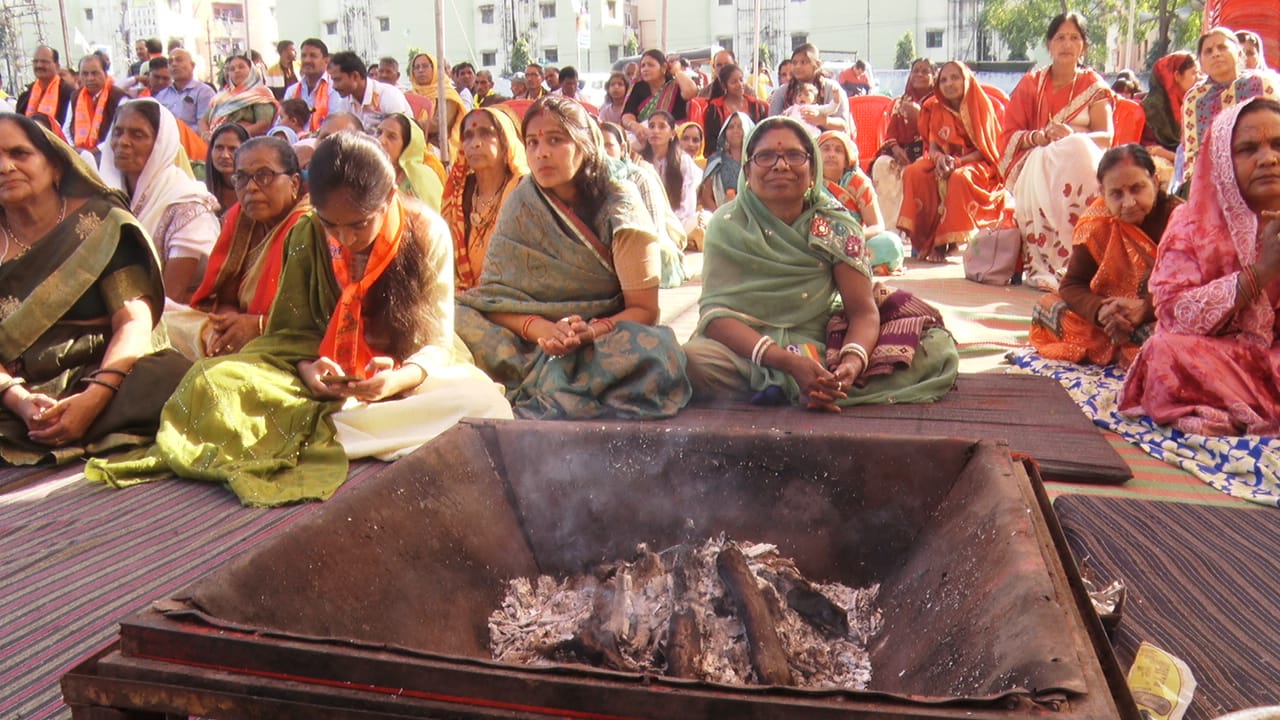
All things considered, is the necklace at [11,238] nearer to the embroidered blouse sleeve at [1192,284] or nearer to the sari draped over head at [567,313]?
the sari draped over head at [567,313]

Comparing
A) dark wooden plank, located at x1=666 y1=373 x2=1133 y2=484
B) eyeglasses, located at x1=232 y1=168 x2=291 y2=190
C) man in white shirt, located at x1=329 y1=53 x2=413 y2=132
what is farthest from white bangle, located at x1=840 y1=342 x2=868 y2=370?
man in white shirt, located at x1=329 y1=53 x2=413 y2=132

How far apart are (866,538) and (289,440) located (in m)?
1.99

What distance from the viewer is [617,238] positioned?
11.7 ft

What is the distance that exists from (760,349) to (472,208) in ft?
5.60

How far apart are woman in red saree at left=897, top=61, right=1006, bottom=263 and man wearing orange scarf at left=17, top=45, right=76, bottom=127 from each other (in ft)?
24.8

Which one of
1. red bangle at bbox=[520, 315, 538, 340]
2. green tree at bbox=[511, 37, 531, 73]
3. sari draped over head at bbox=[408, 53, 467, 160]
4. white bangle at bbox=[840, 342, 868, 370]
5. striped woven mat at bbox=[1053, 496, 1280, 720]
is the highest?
green tree at bbox=[511, 37, 531, 73]

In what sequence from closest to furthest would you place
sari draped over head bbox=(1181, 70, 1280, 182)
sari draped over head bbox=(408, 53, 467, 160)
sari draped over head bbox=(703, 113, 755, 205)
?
sari draped over head bbox=(1181, 70, 1280, 182), sari draped over head bbox=(408, 53, 467, 160), sari draped over head bbox=(703, 113, 755, 205)

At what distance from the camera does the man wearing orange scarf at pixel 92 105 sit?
8.36 m

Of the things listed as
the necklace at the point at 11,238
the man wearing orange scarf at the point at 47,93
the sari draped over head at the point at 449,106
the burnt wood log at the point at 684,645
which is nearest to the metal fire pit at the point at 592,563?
the burnt wood log at the point at 684,645

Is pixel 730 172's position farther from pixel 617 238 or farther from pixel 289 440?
pixel 289 440

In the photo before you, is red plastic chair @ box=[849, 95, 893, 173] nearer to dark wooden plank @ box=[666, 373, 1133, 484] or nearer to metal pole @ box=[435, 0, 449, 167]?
metal pole @ box=[435, 0, 449, 167]

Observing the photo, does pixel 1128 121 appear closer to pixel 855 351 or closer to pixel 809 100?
pixel 809 100

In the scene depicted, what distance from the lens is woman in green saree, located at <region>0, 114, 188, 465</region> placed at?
3.15 meters

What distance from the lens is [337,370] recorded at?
120 inches
